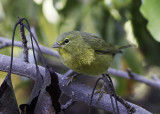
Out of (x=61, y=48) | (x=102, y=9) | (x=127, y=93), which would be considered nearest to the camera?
(x=61, y=48)

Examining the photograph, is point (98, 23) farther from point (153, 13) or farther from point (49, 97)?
point (49, 97)

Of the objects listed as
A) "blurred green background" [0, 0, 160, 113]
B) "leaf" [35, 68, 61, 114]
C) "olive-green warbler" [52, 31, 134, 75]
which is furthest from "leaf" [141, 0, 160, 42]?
"leaf" [35, 68, 61, 114]

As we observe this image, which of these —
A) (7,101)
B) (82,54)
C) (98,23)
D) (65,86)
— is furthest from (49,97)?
(98,23)

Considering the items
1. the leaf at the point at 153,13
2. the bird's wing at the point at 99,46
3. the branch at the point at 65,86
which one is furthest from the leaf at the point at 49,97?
the bird's wing at the point at 99,46

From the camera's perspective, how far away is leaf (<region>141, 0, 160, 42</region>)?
229 cm

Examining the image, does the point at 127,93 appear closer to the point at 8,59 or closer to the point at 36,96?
the point at 8,59

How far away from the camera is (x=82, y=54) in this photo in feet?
8.62

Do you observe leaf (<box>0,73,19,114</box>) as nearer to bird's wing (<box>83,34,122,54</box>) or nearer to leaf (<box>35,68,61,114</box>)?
leaf (<box>35,68,61,114</box>)

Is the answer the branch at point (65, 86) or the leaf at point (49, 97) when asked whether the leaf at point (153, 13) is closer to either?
the branch at point (65, 86)

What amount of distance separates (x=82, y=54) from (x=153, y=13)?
716mm

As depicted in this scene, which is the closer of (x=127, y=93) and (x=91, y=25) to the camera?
(x=91, y=25)

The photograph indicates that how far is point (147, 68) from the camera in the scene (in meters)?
4.52

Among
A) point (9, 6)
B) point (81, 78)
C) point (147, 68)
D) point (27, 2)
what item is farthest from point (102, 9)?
point (81, 78)

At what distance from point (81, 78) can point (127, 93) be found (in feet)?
4.73
